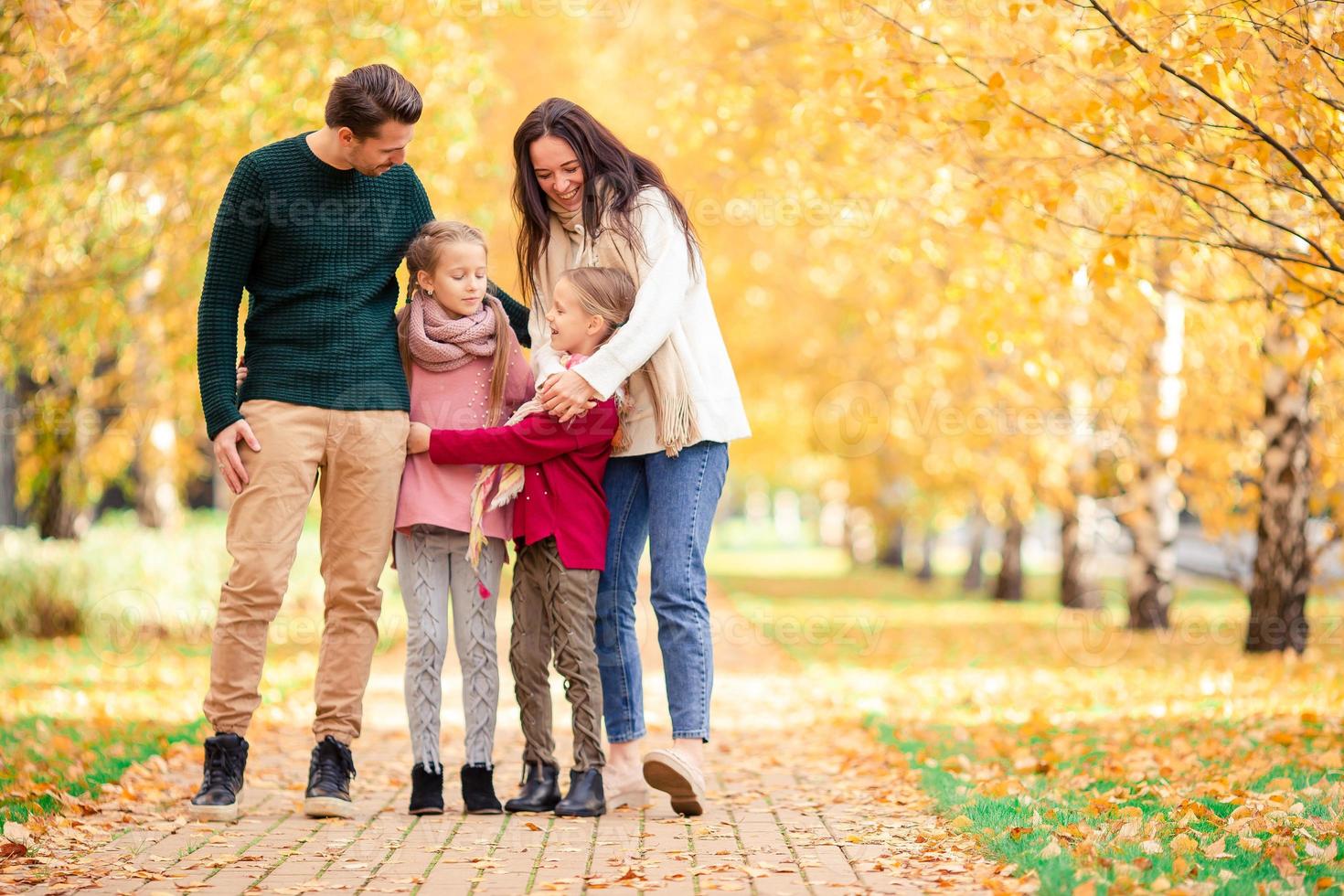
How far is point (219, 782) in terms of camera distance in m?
4.53

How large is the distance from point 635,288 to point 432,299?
68cm

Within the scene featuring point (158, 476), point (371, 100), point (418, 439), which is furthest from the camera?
point (158, 476)

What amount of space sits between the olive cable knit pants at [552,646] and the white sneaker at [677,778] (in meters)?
0.25

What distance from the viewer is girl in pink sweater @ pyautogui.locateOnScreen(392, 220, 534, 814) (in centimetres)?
457

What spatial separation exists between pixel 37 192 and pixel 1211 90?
7.44 meters

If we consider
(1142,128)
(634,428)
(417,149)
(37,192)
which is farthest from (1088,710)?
(37,192)

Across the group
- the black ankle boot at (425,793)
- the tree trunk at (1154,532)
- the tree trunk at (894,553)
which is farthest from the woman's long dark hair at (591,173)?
the tree trunk at (894,553)

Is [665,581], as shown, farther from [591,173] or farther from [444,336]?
[591,173]

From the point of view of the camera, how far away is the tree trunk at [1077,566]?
17.4m

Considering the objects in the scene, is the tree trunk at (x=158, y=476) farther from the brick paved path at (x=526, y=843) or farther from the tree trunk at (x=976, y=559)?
the tree trunk at (x=976, y=559)

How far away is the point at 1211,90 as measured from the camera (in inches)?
205

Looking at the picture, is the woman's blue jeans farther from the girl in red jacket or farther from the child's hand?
the child's hand

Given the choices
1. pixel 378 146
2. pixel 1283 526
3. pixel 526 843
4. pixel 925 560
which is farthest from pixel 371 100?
pixel 925 560

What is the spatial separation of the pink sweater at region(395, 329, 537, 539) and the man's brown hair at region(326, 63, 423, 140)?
2.65 feet
